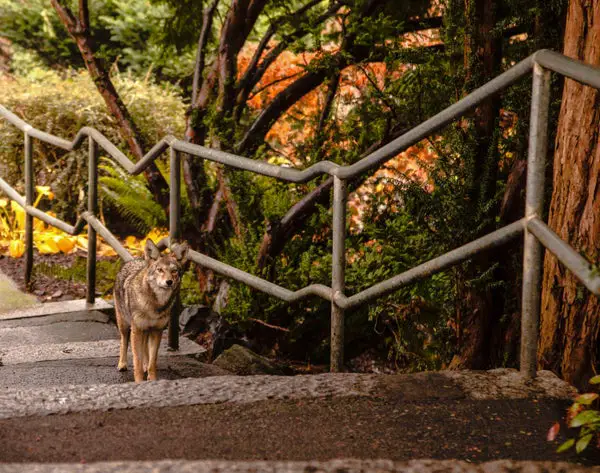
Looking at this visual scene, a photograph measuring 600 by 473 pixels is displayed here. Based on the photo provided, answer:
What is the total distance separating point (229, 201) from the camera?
6793 millimetres

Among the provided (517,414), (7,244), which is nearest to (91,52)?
(7,244)

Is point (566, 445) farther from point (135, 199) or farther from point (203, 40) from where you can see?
point (135, 199)

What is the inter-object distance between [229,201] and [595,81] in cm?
420

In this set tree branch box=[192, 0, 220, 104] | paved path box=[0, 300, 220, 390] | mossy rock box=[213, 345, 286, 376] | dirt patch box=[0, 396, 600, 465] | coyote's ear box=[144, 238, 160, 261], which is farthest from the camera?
tree branch box=[192, 0, 220, 104]

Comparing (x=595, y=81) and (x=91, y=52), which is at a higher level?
(x=91, y=52)

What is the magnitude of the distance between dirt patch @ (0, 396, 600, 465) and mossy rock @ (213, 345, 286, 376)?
169cm

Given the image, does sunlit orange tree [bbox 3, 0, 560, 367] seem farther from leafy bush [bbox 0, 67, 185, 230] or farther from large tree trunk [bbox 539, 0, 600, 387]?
leafy bush [bbox 0, 67, 185, 230]

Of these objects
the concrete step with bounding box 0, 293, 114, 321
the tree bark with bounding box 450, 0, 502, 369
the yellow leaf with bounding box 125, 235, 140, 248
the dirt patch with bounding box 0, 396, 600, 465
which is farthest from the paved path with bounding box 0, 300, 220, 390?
the yellow leaf with bounding box 125, 235, 140, 248

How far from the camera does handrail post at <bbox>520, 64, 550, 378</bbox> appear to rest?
10.7 ft

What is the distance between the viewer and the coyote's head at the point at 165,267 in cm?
457

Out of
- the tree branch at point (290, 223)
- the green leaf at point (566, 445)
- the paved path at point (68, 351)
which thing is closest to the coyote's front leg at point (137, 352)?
the paved path at point (68, 351)

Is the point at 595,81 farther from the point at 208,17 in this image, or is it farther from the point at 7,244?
the point at 7,244

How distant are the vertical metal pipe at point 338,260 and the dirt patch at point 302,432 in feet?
2.65

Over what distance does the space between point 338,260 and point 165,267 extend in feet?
3.08
